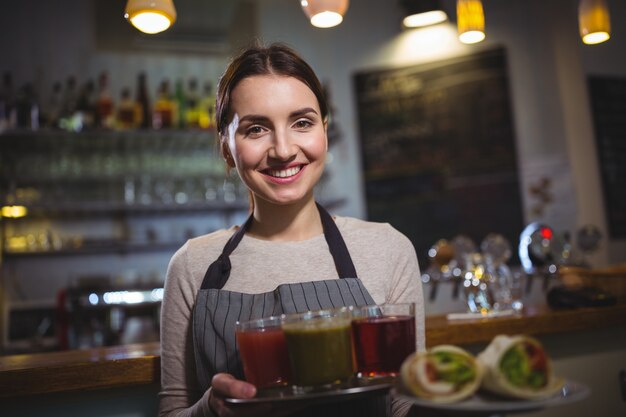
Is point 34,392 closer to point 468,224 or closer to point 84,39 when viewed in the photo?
point 468,224

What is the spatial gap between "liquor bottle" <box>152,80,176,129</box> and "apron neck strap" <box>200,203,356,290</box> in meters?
2.92

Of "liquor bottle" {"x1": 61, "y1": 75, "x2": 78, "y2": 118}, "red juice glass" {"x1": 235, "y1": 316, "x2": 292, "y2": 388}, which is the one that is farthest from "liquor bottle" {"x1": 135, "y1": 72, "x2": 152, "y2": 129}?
"red juice glass" {"x1": 235, "y1": 316, "x2": 292, "y2": 388}

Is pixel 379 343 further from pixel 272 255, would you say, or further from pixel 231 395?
pixel 272 255

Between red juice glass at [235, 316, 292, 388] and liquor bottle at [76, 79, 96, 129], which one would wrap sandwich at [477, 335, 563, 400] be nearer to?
red juice glass at [235, 316, 292, 388]

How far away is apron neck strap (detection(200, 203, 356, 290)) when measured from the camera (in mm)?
1397

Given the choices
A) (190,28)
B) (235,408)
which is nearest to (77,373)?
(235,408)

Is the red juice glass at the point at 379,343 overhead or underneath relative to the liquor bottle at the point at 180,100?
underneath

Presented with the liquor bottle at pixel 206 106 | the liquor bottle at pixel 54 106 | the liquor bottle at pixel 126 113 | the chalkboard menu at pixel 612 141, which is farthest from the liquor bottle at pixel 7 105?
the chalkboard menu at pixel 612 141

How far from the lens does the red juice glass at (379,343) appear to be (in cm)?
103

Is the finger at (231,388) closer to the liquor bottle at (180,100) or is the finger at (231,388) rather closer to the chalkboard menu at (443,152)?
the chalkboard menu at (443,152)

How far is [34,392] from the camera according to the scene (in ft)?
4.69

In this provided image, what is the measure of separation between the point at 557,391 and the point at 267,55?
100cm

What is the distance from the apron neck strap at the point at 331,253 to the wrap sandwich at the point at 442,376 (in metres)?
0.51

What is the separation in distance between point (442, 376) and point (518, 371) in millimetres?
112
